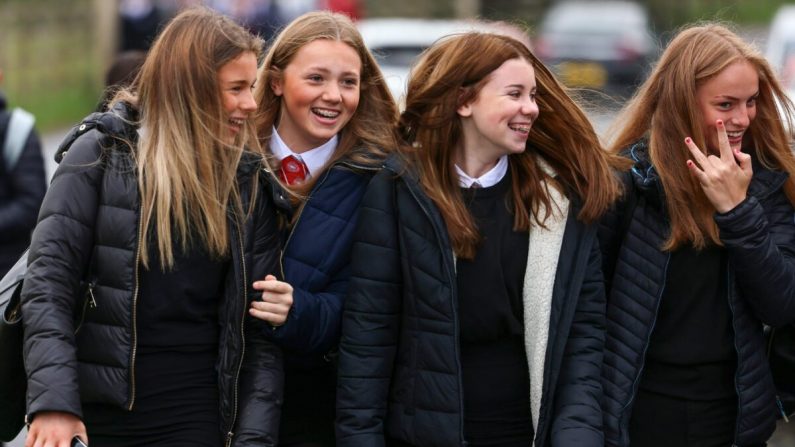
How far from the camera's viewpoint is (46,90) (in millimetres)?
23547

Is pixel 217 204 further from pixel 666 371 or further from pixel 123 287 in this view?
pixel 666 371

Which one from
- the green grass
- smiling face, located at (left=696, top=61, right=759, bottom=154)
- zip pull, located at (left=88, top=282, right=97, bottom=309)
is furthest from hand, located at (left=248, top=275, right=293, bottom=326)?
the green grass

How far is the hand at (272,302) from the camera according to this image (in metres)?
4.19

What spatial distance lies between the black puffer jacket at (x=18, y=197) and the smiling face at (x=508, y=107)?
2805 millimetres

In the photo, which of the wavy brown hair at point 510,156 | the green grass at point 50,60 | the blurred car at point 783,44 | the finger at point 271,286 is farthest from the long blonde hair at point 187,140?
the green grass at point 50,60

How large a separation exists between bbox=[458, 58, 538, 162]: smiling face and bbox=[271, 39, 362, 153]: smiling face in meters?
0.50

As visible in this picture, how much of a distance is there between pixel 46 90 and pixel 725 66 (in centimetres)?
2034

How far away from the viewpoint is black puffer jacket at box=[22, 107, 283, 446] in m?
3.89

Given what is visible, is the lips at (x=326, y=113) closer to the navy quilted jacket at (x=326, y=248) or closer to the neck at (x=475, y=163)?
the navy quilted jacket at (x=326, y=248)

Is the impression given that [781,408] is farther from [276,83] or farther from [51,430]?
[51,430]

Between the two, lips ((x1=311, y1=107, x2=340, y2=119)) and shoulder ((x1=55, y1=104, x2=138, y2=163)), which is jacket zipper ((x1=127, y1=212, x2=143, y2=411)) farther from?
lips ((x1=311, y1=107, x2=340, y2=119))

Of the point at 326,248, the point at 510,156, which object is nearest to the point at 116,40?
the point at 326,248

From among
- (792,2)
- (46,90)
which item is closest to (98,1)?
(46,90)

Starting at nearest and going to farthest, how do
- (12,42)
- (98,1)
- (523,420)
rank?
(523,420)
(12,42)
(98,1)
